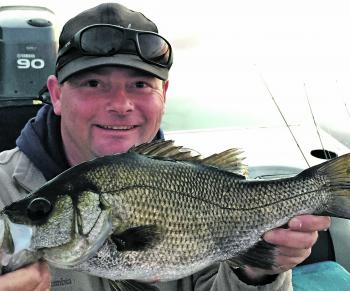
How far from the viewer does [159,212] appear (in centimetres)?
173

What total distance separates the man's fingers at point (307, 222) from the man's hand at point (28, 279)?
2.95 feet

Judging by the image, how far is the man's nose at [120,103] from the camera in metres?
2.36

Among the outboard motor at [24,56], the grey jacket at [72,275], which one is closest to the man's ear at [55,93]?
the grey jacket at [72,275]

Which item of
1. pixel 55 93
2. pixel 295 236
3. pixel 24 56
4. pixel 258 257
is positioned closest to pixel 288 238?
pixel 295 236

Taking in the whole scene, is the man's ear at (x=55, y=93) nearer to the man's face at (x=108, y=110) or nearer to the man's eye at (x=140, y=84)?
the man's face at (x=108, y=110)

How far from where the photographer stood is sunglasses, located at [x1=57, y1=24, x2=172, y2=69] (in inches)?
95.0

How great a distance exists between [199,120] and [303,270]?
435 cm

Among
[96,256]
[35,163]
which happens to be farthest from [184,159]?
[35,163]

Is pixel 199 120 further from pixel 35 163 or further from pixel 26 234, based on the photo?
pixel 26 234

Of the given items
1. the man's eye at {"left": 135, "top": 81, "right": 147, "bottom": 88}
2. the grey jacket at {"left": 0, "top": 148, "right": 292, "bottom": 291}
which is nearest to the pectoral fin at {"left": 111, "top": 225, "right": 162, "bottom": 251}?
the grey jacket at {"left": 0, "top": 148, "right": 292, "bottom": 291}

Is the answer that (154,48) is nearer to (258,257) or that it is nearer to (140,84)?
(140,84)

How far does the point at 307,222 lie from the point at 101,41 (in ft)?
4.16

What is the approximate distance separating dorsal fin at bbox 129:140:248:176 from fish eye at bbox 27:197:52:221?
1.19ft

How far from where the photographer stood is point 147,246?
1.65 meters
